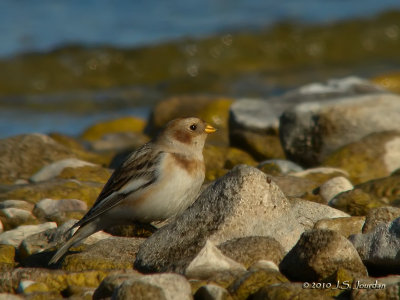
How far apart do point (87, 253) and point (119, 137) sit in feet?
20.2

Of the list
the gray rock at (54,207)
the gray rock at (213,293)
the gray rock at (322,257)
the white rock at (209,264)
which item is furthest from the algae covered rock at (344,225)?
the gray rock at (54,207)

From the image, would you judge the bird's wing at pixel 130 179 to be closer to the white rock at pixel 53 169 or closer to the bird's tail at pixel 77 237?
the bird's tail at pixel 77 237

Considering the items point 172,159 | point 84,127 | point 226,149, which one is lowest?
point 84,127

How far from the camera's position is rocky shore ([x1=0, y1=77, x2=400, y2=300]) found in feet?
14.1

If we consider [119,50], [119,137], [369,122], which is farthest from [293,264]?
[119,50]

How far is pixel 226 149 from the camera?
888cm

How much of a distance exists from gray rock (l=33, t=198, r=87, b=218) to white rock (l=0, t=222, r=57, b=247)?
0.30m

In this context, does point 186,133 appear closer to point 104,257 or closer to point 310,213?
point 310,213

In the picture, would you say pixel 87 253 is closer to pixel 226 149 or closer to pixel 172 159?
pixel 172 159

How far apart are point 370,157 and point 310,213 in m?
2.73

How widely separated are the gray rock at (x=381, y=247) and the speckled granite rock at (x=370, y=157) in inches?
121

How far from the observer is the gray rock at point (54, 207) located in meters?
6.60

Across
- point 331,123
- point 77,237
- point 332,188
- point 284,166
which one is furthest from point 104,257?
point 331,123

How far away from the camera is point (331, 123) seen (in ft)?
27.7
